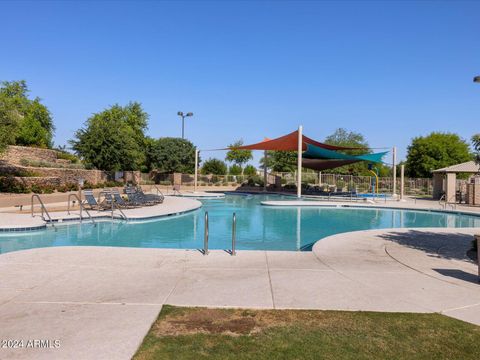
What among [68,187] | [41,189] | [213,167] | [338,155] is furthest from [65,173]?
[213,167]

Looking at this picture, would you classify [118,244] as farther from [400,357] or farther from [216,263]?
[400,357]

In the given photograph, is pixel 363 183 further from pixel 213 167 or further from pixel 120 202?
pixel 120 202

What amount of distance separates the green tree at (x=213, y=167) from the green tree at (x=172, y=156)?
444cm

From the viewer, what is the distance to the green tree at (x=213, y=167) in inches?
1722

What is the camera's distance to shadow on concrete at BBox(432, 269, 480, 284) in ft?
18.2

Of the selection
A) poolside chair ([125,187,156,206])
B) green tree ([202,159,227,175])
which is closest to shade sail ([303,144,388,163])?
poolside chair ([125,187,156,206])

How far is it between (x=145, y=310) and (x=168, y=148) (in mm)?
34739

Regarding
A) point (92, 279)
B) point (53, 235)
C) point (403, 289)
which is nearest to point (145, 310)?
point (92, 279)

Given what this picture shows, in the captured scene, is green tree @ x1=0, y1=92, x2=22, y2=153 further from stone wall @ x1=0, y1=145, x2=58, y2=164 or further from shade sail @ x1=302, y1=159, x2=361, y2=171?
shade sail @ x1=302, y1=159, x2=361, y2=171

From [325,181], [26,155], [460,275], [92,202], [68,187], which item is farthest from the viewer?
[325,181]

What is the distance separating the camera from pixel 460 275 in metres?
5.81

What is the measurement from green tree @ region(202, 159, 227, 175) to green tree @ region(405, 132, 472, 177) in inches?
852

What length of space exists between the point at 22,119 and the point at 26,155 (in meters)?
6.67

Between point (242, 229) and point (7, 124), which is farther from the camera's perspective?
point (7, 124)
